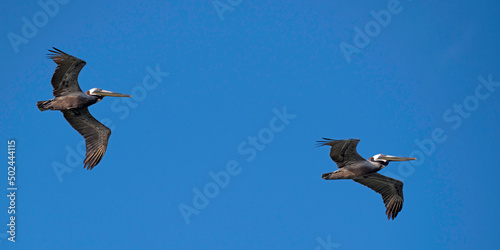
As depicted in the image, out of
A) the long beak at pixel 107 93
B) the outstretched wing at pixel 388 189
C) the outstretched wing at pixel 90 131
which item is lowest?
the outstretched wing at pixel 388 189

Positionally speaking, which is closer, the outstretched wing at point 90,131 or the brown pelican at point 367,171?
the brown pelican at point 367,171

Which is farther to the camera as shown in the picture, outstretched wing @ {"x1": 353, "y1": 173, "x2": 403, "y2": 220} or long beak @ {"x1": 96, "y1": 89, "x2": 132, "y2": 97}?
outstretched wing @ {"x1": 353, "y1": 173, "x2": 403, "y2": 220}

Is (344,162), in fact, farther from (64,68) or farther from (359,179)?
(64,68)

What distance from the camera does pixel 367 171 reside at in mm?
21375

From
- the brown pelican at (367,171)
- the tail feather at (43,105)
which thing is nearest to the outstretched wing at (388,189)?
the brown pelican at (367,171)

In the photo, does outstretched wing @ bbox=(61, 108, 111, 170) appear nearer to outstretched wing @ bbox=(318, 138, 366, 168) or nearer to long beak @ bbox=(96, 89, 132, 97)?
long beak @ bbox=(96, 89, 132, 97)

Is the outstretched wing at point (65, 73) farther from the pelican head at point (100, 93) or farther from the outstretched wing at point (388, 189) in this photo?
the outstretched wing at point (388, 189)

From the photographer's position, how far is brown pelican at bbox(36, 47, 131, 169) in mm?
20641

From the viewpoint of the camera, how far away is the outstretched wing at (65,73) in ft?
66.6

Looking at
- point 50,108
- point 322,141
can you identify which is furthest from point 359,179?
point 50,108

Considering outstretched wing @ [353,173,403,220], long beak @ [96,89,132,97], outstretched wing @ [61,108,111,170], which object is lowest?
outstretched wing @ [353,173,403,220]

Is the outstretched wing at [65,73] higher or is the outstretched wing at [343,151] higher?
the outstretched wing at [65,73]

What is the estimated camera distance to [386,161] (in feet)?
71.7

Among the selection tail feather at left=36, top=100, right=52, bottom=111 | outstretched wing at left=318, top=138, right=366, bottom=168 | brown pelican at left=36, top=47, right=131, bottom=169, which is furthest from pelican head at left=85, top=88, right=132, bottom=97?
outstretched wing at left=318, top=138, right=366, bottom=168
